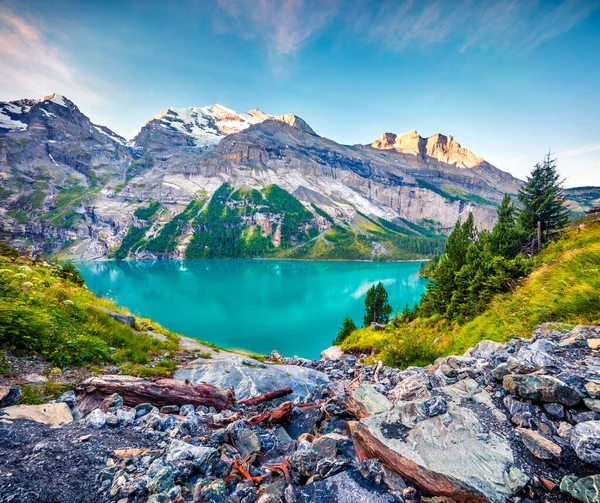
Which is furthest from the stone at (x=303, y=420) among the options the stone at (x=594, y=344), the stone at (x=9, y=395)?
the stone at (x=594, y=344)

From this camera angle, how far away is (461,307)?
18172 mm

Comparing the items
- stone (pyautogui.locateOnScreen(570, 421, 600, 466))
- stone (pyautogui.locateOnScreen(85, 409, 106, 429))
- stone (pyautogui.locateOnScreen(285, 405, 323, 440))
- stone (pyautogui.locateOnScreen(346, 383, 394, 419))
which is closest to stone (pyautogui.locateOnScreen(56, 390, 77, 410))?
stone (pyautogui.locateOnScreen(85, 409, 106, 429))

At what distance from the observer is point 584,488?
2.48m

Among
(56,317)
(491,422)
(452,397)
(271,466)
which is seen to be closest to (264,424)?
(271,466)

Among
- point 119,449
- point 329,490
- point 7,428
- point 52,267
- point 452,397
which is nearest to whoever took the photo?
point 329,490

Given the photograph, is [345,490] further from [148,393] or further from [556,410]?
[148,393]

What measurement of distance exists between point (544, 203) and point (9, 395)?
3120 cm

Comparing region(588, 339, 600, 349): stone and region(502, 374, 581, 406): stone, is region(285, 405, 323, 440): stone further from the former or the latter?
region(588, 339, 600, 349): stone

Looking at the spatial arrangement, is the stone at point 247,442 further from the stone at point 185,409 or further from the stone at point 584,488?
the stone at point 584,488

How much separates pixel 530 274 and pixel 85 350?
1900cm

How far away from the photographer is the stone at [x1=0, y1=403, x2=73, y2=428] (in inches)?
159

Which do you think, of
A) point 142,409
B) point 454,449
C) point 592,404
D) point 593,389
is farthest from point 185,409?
point 593,389

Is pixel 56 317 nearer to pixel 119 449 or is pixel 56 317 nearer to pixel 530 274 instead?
pixel 119 449

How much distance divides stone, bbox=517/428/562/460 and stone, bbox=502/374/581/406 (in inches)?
24.6
